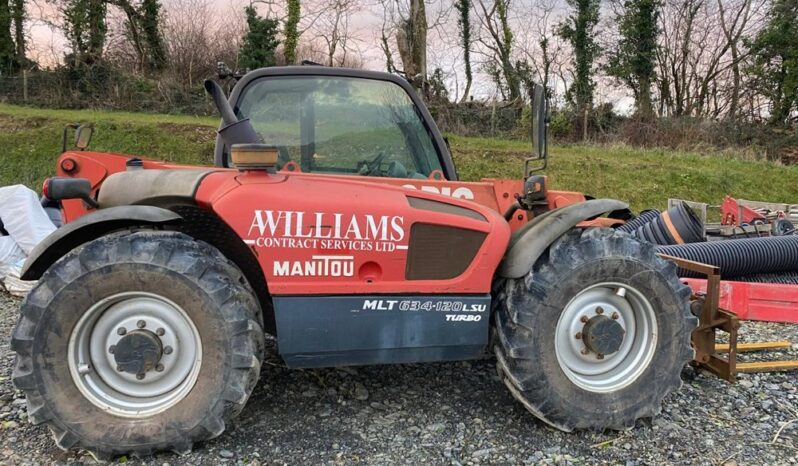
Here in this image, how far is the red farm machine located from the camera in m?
2.70

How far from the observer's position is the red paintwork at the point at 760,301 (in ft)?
16.7

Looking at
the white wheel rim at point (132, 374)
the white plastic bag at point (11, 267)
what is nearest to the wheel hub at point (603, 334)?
the white wheel rim at point (132, 374)

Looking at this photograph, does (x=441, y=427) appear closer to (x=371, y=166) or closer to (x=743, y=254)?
(x=371, y=166)

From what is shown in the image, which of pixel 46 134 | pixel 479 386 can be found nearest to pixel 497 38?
pixel 46 134

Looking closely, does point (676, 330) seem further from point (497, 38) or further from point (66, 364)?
point (497, 38)

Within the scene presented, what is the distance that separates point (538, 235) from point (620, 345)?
2.38 feet

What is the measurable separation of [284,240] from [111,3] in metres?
25.4

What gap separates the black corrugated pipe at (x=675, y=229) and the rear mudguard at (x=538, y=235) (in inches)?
121

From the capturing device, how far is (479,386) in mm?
3684

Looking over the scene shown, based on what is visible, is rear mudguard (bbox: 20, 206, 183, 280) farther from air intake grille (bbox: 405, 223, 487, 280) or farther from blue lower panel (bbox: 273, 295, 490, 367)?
air intake grille (bbox: 405, 223, 487, 280)

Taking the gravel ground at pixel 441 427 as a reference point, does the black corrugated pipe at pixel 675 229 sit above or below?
above

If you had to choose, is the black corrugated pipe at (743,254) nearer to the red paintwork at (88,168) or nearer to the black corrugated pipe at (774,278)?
the black corrugated pipe at (774,278)

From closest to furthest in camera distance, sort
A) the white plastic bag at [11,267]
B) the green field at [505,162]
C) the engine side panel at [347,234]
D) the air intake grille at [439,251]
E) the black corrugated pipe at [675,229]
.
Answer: the engine side panel at [347,234] → the air intake grille at [439,251] → the black corrugated pipe at [675,229] → the white plastic bag at [11,267] → the green field at [505,162]

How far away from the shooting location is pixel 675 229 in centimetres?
586
